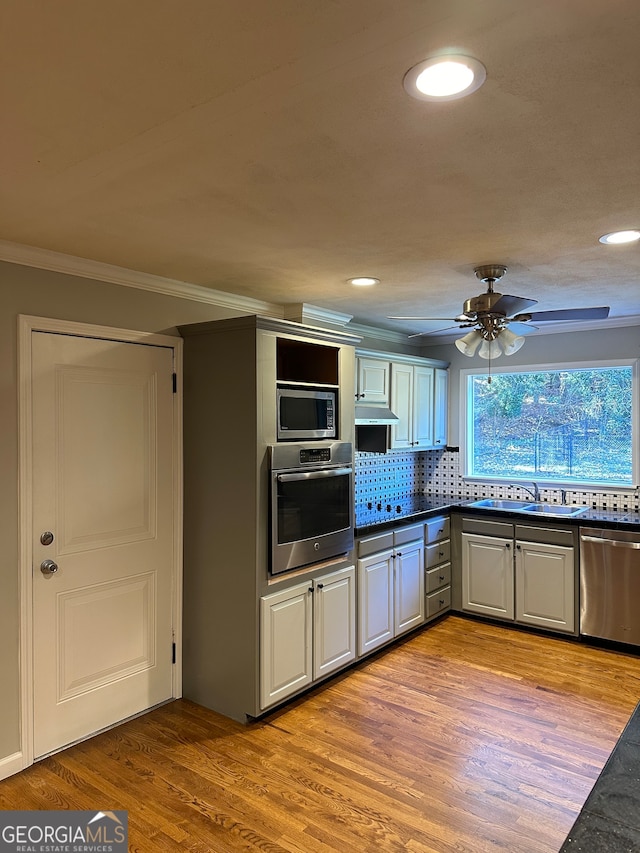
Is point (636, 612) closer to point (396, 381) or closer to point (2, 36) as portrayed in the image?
point (396, 381)

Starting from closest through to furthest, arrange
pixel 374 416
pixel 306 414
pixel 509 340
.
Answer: pixel 509 340 → pixel 306 414 → pixel 374 416

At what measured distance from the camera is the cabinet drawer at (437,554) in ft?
15.2

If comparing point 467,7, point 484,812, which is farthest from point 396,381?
point 467,7

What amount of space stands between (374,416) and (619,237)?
2.30 meters

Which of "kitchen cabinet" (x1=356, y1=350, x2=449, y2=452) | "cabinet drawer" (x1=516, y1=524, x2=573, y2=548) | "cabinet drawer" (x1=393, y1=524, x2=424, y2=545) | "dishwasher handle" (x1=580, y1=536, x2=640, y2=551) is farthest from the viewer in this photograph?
"kitchen cabinet" (x1=356, y1=350, x2=449, y2=452)

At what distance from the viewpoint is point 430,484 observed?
5742 millimetres

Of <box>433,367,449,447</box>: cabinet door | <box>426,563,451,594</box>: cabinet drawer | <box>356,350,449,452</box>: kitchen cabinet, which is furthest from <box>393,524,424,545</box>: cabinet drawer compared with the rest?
<box>433,367,449,447</box>: cabinet door

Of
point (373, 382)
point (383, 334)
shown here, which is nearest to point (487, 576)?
point (373, 382)

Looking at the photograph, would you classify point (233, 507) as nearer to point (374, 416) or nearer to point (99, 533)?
point (99, 533)

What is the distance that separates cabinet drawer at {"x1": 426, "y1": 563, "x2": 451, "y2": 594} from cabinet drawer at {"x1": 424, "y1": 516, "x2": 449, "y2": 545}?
25 cm

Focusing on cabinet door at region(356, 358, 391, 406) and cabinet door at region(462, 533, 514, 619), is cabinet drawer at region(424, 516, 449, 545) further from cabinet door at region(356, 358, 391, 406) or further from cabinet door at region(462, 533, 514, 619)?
cabinet door at region(356, 358, 391, 406)

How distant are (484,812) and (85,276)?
120 inches

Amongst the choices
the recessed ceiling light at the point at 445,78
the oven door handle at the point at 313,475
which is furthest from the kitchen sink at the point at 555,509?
the recessed ceiling light at the point at 445,78

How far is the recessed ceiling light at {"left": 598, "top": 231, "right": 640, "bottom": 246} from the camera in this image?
248cm
